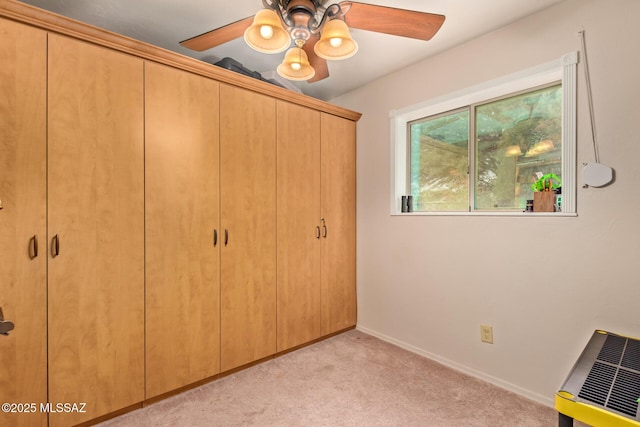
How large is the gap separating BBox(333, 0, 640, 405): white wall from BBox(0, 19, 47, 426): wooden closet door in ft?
7.78

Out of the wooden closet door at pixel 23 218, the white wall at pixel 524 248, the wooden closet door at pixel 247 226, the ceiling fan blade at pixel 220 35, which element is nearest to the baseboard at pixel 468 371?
the white wall at pixel 524 248

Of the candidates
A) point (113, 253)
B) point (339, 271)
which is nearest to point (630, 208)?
point (339, 271)

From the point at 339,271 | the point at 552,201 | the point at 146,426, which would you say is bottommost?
the point at 146,426

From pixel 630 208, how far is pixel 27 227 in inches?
121

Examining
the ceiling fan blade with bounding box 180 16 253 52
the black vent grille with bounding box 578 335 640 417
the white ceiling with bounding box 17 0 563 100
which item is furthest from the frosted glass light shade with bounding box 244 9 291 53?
the black vent grille with bounding box 578 335 640 417

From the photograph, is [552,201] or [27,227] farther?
[552,201]

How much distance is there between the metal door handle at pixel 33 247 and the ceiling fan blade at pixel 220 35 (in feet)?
4.29

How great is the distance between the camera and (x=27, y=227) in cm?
149

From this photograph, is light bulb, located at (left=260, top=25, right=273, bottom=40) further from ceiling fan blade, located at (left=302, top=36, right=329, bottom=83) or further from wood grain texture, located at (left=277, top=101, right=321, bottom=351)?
wood grain texture, located at (left=277, top=101, right=321, bottom=351)

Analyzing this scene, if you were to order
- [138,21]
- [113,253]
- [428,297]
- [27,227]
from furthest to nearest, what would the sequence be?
[428,297] < [138,21] < [113,253] < [27,227]

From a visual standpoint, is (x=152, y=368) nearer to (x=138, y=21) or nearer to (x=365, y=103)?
(x=138, y=21)

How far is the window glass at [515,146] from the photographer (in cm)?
202

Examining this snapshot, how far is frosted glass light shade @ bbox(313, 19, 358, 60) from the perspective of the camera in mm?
1392

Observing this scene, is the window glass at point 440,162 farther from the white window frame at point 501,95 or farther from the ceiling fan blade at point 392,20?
the ceiling fan blade at point 392,20
